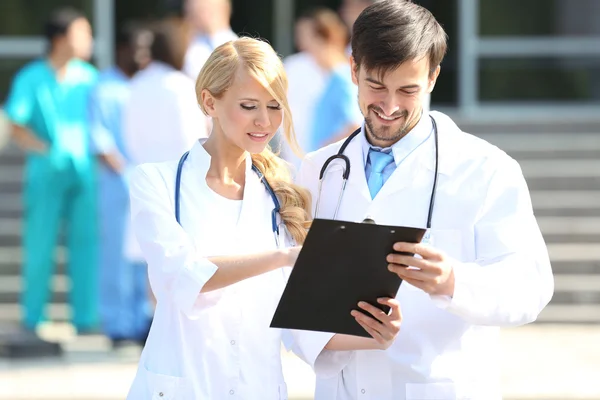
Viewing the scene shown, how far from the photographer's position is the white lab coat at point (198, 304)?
3176 mm

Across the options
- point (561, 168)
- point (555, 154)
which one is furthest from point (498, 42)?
point (561, 168)

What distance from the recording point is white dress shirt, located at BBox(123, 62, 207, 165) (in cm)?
697

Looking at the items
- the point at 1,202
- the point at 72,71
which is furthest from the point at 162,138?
the point at 1,202

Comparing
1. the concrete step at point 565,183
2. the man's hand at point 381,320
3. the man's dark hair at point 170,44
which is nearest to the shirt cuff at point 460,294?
the man's hand at point 381,320

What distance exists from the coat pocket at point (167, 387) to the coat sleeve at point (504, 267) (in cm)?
70

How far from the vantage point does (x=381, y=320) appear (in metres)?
3.02

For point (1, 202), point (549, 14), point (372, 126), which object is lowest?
point (372, 126)

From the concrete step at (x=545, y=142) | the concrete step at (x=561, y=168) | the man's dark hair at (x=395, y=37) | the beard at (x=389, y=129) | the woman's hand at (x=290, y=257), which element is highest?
the concrete step at (x=545, y=142)

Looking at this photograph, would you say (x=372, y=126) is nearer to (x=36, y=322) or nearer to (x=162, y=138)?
(x=162, y=138)

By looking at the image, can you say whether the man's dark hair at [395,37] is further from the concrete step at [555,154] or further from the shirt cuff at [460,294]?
the concrete step at [555,154]

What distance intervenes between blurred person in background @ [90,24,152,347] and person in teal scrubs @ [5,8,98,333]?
206 millimetres

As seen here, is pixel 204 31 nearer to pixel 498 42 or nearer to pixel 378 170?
pixel 378 170

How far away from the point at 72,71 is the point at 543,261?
541 cm

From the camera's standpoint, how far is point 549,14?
1322 centimetres
